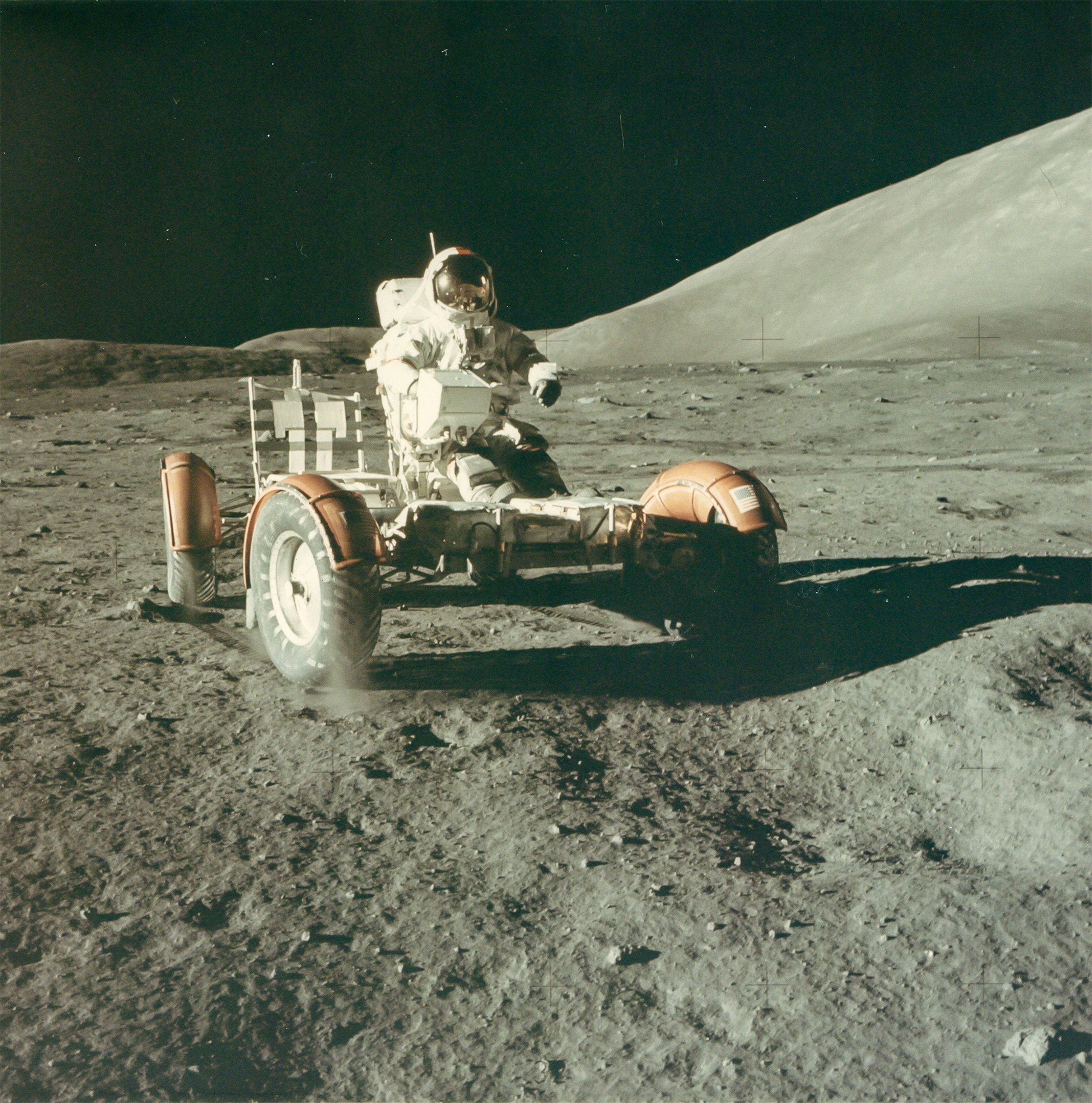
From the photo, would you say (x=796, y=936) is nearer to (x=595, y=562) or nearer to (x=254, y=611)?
(x=595, y=562)

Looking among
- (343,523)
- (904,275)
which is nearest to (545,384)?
(343,523)

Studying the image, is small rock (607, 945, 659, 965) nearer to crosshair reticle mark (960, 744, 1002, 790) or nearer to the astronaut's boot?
crosshair reticle mark (960, 744, 1002, 790)

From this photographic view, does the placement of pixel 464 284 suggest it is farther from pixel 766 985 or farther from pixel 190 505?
pixel 766 985

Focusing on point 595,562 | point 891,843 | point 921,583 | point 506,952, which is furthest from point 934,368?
point 506,952

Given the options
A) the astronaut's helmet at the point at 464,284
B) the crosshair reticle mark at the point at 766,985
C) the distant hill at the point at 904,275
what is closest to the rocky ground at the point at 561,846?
the crosshair reticle mark at the point at 766,985

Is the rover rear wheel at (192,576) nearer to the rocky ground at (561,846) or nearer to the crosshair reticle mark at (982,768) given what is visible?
the rocky ground at (561,846)

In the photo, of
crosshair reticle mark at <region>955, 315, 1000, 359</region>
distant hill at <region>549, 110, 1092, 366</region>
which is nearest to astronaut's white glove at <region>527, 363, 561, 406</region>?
crosshair reticle mark at <region>955, 315, 1000, 359</region>
